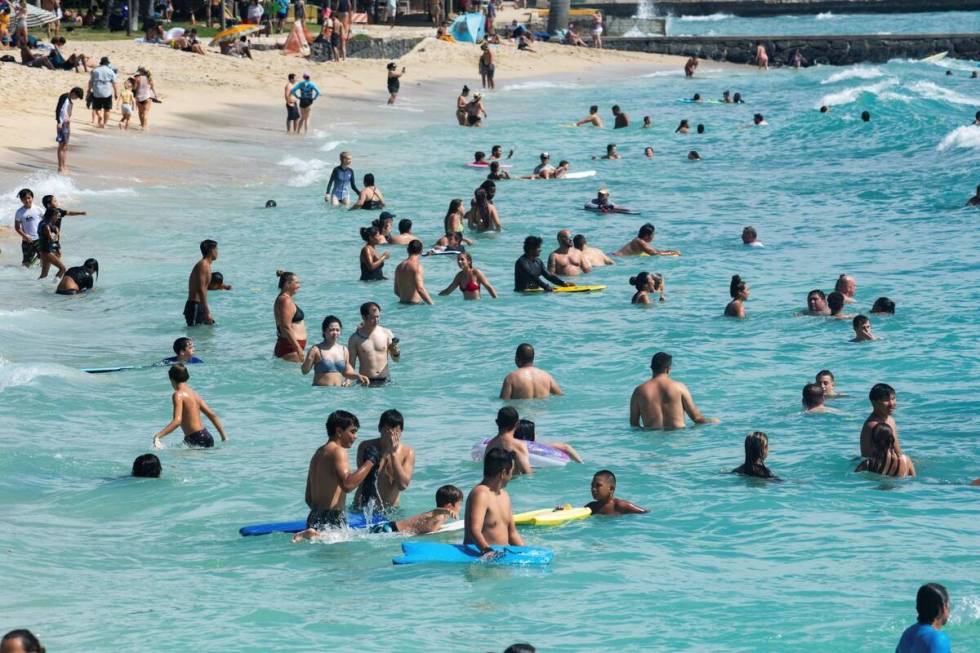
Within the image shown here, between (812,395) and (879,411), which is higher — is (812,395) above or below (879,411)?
below

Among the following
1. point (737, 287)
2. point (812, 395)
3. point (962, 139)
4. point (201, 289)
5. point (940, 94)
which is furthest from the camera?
point (940, 94)

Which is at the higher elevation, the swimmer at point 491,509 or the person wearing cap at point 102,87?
the person wearing cap at point 102,87

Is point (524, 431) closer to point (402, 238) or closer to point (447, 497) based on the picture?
point (447, 497)

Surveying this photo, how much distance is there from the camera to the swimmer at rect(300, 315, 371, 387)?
52.6ft

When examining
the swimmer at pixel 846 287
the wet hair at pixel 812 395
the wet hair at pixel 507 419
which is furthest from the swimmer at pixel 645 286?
the wet hair at pixel 507 419

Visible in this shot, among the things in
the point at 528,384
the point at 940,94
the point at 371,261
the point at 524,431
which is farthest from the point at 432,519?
the point at 940,94

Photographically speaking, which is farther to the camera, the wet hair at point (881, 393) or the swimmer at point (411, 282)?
the swimmer at point (411, 282)

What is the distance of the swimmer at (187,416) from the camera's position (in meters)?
13.5

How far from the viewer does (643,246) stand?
24.1 m

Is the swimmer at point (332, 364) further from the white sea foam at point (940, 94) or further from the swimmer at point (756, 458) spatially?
the white sea foam at point (940, 94)

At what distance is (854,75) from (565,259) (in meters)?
40.6

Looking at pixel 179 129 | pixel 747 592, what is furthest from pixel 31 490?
pixel 179 129

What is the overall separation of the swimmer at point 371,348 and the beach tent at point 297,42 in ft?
117

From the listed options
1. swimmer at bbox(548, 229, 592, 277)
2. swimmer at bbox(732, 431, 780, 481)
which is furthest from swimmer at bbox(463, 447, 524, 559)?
swimmer at bbox(548, 229, 592, 277)
